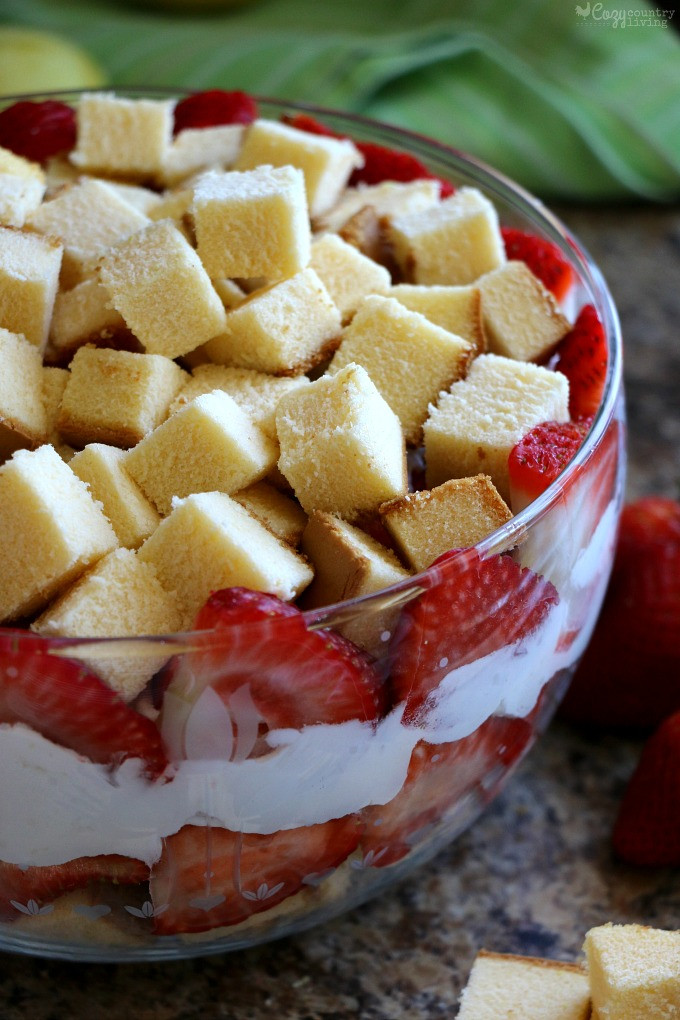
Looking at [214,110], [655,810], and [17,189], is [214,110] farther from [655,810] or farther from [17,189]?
[655,810]

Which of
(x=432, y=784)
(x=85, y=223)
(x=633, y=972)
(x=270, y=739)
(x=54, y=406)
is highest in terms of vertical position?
(x=85, y=223)

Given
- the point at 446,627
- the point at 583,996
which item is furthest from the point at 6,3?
the point at 583,996

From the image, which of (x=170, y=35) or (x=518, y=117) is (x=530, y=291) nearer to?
(x=518, y=117)

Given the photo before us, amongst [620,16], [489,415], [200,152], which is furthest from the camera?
[620,16]

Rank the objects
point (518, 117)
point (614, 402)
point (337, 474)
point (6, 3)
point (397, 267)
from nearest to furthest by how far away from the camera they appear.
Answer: point (337, 474) < point (614, 402) < point (397, 267) < point (518, 117) < point (6, 3)

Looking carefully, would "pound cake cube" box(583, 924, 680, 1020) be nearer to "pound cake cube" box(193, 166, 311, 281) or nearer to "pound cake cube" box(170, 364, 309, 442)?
"pound cake cube" box(170, 364, 309, 442)

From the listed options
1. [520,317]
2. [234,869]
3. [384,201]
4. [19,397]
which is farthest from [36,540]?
[384,201]

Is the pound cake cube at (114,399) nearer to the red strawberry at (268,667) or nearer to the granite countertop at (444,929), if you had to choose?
the red strawberry at (268,667)
